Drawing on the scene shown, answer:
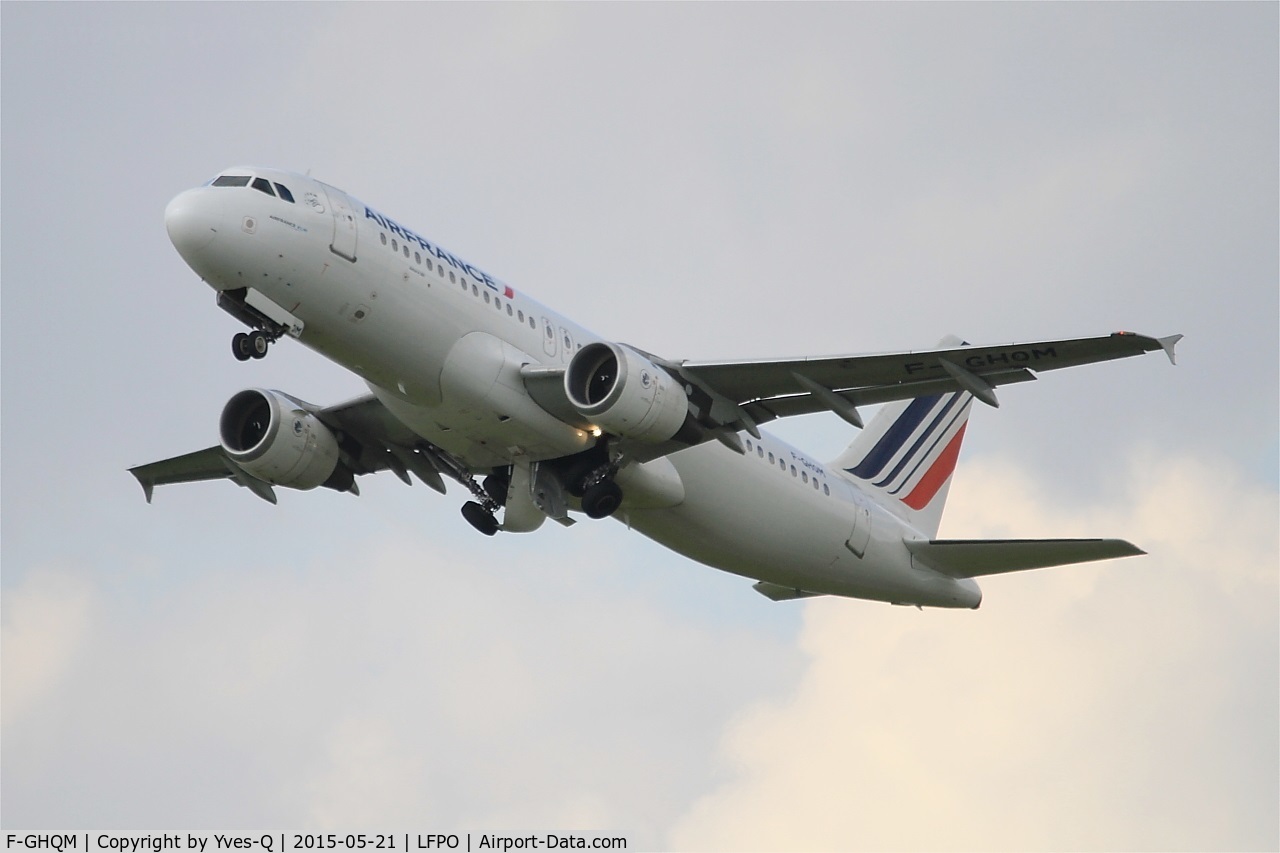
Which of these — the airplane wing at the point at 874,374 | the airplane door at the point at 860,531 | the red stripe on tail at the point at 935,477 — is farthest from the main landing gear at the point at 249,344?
the red stripe on tail at the point at 935,477

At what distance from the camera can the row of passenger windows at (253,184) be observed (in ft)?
94.3

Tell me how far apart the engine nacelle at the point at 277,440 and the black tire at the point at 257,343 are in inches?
193

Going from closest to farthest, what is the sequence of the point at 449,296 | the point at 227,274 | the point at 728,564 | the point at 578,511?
1. the point at 227,274
2. the point at 449,296
3. the point at 578,511
4. the point at 728,564

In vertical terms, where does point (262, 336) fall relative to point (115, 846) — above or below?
above

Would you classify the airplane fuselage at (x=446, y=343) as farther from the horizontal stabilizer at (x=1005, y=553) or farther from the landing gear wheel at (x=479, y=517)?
the horizontal stabilizer at (x=1005, y=553)

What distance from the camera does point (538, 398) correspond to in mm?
30828

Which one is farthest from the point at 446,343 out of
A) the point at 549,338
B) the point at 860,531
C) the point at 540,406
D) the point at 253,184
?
the point at 860,531

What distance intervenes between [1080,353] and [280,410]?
15823 mm

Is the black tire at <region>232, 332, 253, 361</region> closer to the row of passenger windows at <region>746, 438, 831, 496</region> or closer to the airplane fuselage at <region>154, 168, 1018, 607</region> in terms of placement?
the airplane fuselage at <region>154, 168, 1018, 607</region>

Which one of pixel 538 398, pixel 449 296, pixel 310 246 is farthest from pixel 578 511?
pixel 310 246

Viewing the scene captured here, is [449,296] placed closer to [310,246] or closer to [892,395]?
[310,246]

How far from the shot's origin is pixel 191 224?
91.8ft

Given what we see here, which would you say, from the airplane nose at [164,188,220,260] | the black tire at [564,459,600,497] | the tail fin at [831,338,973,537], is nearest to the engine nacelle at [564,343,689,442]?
the black tire at [564,459,600,497]

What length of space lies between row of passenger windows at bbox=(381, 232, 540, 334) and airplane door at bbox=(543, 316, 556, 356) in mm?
59
